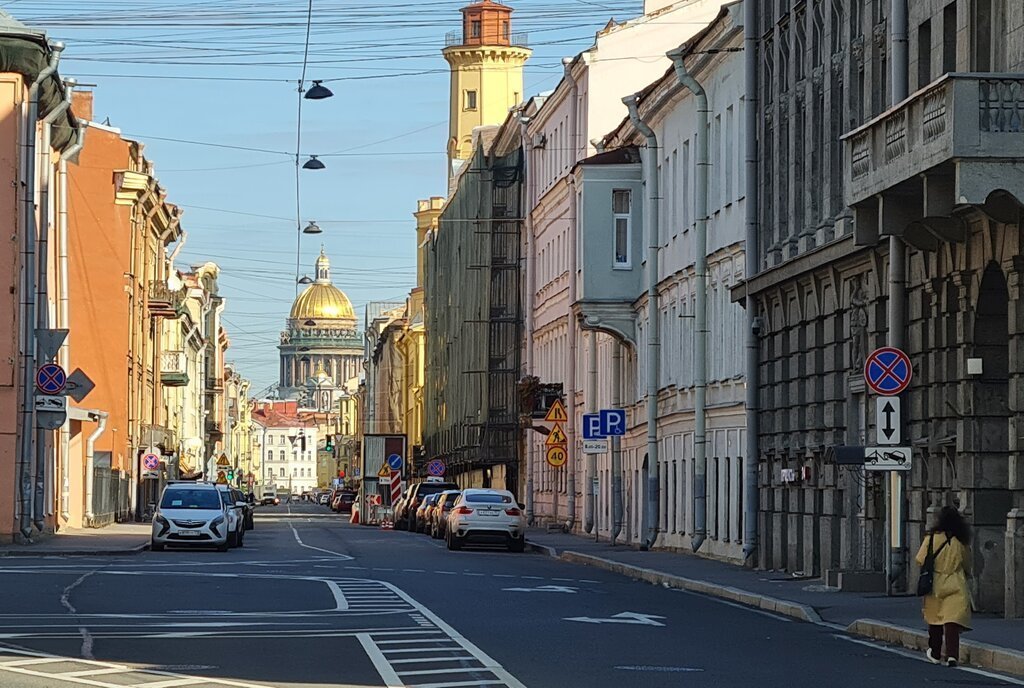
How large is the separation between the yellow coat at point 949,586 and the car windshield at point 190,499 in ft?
97.7

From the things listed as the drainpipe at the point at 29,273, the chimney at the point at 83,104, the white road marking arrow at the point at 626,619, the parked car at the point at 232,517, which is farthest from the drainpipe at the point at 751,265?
the chimney at the point at 83,104

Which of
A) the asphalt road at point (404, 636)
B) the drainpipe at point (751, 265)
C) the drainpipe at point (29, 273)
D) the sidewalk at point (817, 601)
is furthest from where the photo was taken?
the drainpipe at point (29, 273)

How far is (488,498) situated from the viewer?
1935 inches

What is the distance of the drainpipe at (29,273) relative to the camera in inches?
1773

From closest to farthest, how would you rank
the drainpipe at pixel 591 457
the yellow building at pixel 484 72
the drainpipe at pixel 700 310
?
the drainpipe at pixel 700 310 < the drainpipe at pixel 591 457 < the yellow building at pixel 484 72

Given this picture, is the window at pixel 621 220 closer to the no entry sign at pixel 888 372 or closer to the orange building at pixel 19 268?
the orange building at pixel 19 268

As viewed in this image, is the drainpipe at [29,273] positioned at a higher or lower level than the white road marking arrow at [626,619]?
higher

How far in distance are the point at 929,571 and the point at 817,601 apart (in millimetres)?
7441

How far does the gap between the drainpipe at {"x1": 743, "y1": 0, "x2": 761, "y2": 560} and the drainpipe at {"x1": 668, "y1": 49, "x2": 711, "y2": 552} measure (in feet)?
18.2

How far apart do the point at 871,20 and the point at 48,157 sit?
25772 millimetres

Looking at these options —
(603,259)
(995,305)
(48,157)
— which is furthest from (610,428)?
(995,305)

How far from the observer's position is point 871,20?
95.5ft

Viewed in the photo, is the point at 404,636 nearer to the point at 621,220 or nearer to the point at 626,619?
the point at 626,619

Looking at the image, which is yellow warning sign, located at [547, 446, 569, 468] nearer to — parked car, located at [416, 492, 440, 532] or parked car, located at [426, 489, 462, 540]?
parked car, located at [426, 489, 462, 540]
